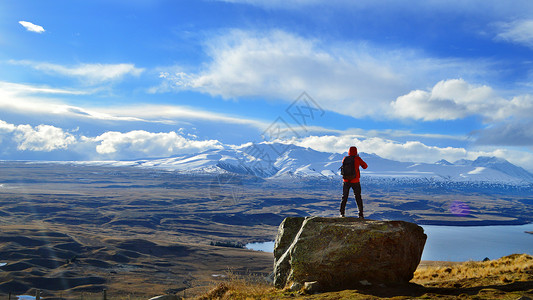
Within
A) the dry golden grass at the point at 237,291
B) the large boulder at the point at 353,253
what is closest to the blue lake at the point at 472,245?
the large boulder at the point at 353,253

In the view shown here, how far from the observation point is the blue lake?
116787mm

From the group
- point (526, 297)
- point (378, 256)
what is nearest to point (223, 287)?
point (378, 256)

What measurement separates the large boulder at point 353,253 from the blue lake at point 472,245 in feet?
342

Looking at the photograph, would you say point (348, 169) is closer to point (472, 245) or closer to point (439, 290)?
point (439, 290)

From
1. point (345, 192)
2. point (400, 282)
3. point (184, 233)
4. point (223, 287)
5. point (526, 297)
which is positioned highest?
point (345, 192)

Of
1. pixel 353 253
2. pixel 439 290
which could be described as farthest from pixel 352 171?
pixel 439 290

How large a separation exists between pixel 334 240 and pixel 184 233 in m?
163

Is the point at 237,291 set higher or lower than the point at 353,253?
lower

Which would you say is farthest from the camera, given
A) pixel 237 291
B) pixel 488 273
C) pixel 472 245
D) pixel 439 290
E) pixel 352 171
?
pixel 472 245

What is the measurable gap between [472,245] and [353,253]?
500ft

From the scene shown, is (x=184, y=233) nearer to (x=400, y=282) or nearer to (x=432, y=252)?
(x=432, y=252)

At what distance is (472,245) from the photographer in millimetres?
141500

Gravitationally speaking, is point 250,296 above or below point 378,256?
below

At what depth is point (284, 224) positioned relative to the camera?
15.6m
